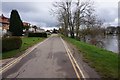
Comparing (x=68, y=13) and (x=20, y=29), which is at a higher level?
(x=68, y=13)

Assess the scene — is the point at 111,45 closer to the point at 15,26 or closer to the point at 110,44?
the point at 110,44

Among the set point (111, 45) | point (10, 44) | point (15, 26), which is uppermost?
point (15, 26)

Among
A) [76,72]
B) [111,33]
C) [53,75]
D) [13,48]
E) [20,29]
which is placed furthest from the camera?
[111,33]

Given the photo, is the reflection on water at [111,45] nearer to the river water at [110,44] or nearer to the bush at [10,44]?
the river water at [110,44]

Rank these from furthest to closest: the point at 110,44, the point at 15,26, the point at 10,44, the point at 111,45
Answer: the point at 15,26 → the point at 110,44 → the point at 111,45 → the point at 10,44

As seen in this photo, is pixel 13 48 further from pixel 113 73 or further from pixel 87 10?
pixel 87 10

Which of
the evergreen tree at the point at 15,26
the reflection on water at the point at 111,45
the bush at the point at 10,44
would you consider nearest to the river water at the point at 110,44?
the reflection on water at the point at 111,45

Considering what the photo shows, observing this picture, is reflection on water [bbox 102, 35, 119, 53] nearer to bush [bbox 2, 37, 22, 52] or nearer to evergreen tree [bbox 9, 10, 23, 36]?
bush [bbox 2, 37, 22, 52]

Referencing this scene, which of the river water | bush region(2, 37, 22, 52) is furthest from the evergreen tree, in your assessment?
bush region(2, 37, 22, 52)

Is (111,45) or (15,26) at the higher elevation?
(15,26)

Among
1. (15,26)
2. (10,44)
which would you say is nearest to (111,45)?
(15,26)

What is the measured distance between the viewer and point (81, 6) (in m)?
66.9

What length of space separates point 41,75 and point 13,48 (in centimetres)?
1625

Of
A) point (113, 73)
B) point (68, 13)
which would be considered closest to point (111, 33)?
point (68, 13)
